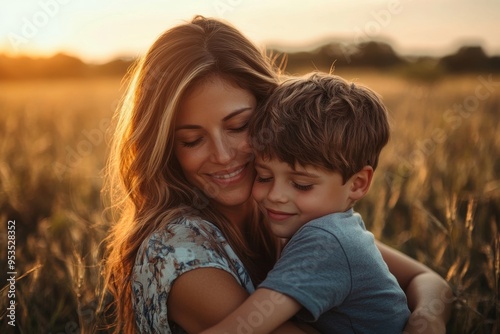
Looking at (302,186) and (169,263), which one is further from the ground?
(302,186)

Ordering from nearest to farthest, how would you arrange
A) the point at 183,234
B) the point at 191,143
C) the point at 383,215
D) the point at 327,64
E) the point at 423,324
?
1. the point at 183,234
2. the point at 423,324
3. the point at 191,143
4. the point at 383,215
5. the point at 327,64

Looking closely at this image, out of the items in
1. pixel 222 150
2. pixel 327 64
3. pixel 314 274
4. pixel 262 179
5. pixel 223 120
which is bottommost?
pixel 327 64

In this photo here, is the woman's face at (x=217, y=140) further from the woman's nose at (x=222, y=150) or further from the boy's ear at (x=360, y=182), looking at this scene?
the boy's ear at (x=360, y=182)

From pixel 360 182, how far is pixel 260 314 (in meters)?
0.70

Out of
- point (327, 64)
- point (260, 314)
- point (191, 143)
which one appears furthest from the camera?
point (327, 64)

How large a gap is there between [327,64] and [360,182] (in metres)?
20.3

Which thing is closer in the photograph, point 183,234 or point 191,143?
point 183,234

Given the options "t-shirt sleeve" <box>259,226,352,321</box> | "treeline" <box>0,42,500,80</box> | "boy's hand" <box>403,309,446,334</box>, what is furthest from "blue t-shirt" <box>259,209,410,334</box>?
"treeline" <box>0,42,500,80</box>

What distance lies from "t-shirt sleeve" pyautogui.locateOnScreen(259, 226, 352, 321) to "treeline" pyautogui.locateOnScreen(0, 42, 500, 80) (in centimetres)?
1220

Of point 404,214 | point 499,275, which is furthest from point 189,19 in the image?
point 404,214

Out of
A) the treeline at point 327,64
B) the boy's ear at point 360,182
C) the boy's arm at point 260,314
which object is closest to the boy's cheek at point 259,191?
the boy's ear at point 360,182

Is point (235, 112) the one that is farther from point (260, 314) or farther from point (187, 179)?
point (260, 314)

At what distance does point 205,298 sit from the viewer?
1736mm

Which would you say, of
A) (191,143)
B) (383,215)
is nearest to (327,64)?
(383,215)
